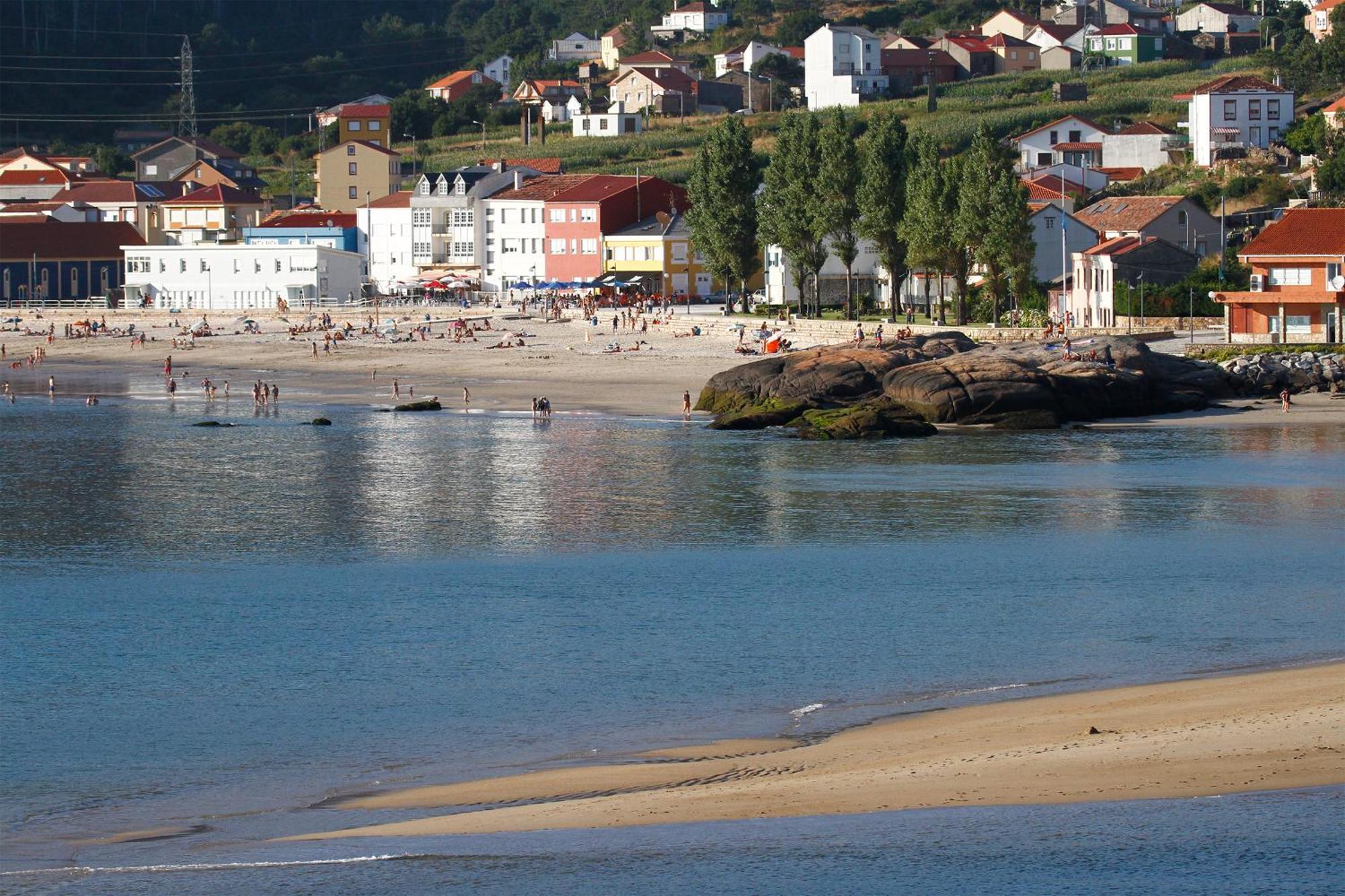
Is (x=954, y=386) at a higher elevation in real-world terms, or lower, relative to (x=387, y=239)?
lower

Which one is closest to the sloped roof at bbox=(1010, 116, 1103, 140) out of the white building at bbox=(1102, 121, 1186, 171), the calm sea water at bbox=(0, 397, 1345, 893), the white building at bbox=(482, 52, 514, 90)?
the white building at bbox=(1102, 121, 1186, 171)

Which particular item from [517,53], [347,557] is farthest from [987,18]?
[347,557]

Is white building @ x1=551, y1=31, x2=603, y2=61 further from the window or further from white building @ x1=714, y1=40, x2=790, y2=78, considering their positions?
the window

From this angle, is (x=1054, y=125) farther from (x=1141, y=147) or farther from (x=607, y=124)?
(x=607, y=124)

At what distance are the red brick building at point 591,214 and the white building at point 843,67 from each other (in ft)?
115

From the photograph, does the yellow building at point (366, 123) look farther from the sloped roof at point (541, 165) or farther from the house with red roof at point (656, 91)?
the sloped roof at point (541, 165)

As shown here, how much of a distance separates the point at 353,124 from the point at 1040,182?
242 feet

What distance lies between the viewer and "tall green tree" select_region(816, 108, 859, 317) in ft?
Answer: 273

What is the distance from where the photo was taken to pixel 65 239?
389 feet

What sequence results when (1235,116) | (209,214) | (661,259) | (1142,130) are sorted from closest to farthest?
(1235,116) < (661,259) < (1142,130) < (209,214)

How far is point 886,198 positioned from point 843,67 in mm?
68419

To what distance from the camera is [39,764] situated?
885 inches

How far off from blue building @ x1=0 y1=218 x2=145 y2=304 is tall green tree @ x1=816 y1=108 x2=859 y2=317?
5582cm

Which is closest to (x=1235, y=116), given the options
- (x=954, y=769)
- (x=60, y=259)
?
(x=60, y=259)
